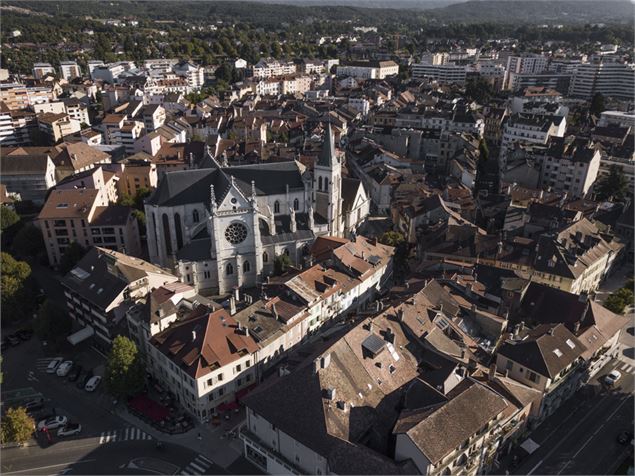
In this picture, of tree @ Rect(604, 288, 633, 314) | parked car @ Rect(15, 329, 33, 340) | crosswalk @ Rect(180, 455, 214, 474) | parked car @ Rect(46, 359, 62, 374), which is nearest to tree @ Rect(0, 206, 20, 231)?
parked car @ Rect(15, 329, 33, 340)

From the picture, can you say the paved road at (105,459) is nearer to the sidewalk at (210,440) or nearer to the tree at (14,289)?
the sidewalk at (210,440)

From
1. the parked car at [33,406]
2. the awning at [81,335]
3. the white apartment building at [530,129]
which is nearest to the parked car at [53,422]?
the parked car at [33,406]

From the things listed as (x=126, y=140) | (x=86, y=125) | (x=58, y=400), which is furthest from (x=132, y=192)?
(x=86, y=125)

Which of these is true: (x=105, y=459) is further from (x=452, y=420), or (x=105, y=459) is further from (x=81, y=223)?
(x=81, y=223)

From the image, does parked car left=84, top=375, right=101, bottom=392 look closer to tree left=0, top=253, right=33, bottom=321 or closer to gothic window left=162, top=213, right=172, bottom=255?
tree left=0, top=253, right=33, bottom=321

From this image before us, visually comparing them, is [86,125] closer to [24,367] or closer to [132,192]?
[132,192]

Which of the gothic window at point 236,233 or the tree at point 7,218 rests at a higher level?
the gothic window at point 236,233
